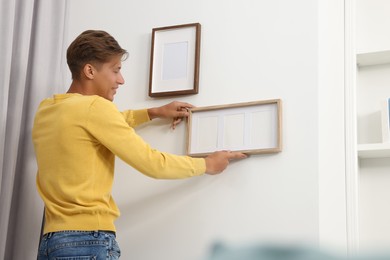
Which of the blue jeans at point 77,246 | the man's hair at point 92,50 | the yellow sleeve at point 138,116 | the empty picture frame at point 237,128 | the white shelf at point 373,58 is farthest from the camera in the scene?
the white shelf at point 373,58

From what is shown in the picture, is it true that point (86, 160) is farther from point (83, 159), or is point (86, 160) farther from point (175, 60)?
point (175, 60)

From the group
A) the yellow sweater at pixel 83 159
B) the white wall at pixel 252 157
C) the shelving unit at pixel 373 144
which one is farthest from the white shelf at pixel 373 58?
the yellow sweater at pixel 83 159

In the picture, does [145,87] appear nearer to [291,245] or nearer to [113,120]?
[113,120]

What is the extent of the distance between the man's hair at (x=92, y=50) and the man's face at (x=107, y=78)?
0.7 inches

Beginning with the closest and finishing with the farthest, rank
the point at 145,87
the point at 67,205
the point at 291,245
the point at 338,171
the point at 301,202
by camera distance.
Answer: the point at 291,245
the point at 67,205
the point at 301,202
the point at 338,171
the point at 145,87

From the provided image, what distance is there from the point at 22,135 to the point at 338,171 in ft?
3.70

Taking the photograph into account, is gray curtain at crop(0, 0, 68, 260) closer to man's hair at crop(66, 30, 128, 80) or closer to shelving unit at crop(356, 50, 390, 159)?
man's hair at crop(66, 30, 128, 80)

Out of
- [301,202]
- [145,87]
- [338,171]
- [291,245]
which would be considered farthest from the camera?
[145,87]

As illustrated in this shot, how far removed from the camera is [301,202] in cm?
177

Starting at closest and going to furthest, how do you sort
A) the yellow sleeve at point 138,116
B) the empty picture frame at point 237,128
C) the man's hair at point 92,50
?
the man's hair at point 92,50 → the empty picture frame at point 237,128 → the yellow sleeve at point 138,116

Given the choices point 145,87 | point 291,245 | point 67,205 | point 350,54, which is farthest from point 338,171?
point 291,245

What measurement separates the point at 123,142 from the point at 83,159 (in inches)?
4.9

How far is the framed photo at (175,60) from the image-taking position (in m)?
2.04

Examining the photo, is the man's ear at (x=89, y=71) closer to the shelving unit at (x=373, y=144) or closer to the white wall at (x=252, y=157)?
the white wall at (x=252, y=157)
